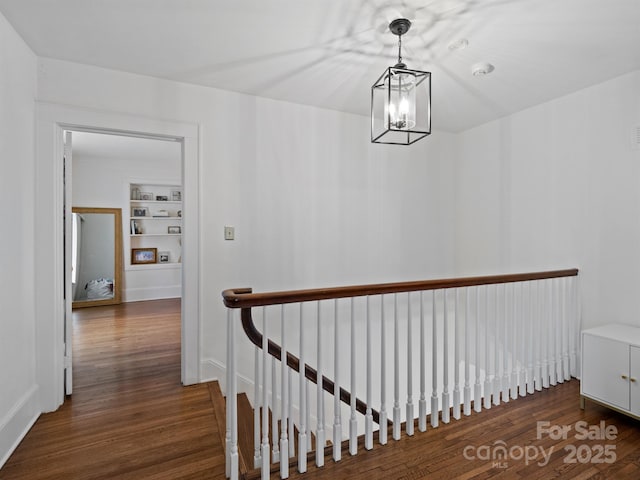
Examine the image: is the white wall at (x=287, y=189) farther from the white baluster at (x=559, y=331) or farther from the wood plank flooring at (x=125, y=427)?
the white baluster at (x=559, y=331)

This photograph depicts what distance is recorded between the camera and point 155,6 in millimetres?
1843

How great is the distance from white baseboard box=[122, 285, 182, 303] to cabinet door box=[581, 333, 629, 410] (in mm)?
6052

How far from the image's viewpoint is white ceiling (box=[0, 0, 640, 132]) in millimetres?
1840

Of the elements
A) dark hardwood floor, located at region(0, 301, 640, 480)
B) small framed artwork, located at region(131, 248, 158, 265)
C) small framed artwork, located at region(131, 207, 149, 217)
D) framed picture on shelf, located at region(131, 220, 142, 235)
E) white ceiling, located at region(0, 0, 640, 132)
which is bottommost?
dark hardwood floor, located at region(0, 301, 640, 480)

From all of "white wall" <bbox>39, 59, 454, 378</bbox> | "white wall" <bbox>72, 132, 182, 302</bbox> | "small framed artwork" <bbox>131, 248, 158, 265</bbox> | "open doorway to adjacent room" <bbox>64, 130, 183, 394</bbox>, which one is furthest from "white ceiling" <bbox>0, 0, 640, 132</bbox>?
"small framed artwork" <bbox>131, 248, 158, 265</bbox>

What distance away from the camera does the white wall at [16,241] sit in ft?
6.17

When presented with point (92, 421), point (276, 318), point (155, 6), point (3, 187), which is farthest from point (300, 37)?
point (92, 421)

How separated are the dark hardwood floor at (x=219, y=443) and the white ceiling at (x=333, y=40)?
2.49m

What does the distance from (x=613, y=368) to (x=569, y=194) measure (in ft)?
4.88

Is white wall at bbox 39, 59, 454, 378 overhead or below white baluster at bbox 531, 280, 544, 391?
overhead

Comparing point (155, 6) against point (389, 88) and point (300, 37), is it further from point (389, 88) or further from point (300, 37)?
point (389, 88)

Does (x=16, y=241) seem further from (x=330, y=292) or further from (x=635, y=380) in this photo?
(x=635, y=380)

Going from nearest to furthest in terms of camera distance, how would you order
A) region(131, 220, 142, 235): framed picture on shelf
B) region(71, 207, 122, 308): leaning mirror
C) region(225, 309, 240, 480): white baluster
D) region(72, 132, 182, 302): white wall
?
region(225, 309, 240, 480): white baluster < region(72, 132, 182, 302): white wall < region(71, 207, 122, 308): leaning mirror < region(131, 220, 142, 235): framed picture on shelf

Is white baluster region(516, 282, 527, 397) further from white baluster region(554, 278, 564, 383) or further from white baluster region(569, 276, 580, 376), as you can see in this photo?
white baluster region(569, 276, 580, 376)
